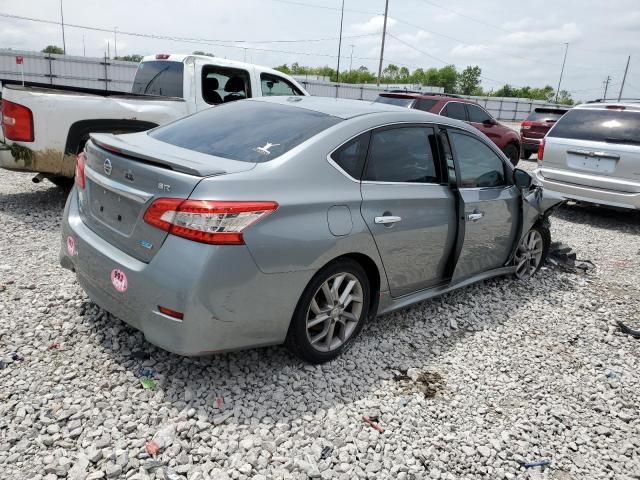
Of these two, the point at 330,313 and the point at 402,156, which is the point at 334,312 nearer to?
the point at 330,313

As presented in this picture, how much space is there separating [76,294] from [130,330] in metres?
0.71

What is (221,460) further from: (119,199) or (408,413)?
(119,199)

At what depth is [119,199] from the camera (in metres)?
2.95

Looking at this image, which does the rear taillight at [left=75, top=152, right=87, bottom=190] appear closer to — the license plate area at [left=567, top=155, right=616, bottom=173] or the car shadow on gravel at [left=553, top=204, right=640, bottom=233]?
the license plate area at [left=567, top=155, right=616, bottom=173]

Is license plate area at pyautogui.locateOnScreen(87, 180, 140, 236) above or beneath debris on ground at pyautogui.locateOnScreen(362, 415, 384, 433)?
above

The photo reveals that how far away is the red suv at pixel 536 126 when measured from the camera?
52.4 ft

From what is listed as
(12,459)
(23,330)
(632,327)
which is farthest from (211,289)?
(632,327)

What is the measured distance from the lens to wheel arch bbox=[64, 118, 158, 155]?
5.86 meters

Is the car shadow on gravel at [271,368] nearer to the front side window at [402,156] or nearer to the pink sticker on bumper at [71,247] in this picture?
the pink sticker on bumper at [71,247]

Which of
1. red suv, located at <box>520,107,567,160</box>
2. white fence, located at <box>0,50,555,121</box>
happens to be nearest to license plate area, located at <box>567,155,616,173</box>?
red suv, located at <box>520,107,567,160</box>

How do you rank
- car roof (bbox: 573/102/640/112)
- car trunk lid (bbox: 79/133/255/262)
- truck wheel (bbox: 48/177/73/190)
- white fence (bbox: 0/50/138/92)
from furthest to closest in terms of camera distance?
white fence (bbox: 0/50/138/92), car roof (bbox: 573/102/640/112), truck wheel (bbox: 48/177/73/190), car trunk lid (bbox: 79/133/255/262)

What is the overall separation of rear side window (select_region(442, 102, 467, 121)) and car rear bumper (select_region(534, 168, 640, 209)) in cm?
374

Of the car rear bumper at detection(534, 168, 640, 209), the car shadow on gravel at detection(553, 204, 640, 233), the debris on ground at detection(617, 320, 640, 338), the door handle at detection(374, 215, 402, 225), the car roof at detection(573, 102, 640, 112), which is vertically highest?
the car roof at detection(573, 102, 640, 112)

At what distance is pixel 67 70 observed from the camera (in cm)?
2653
